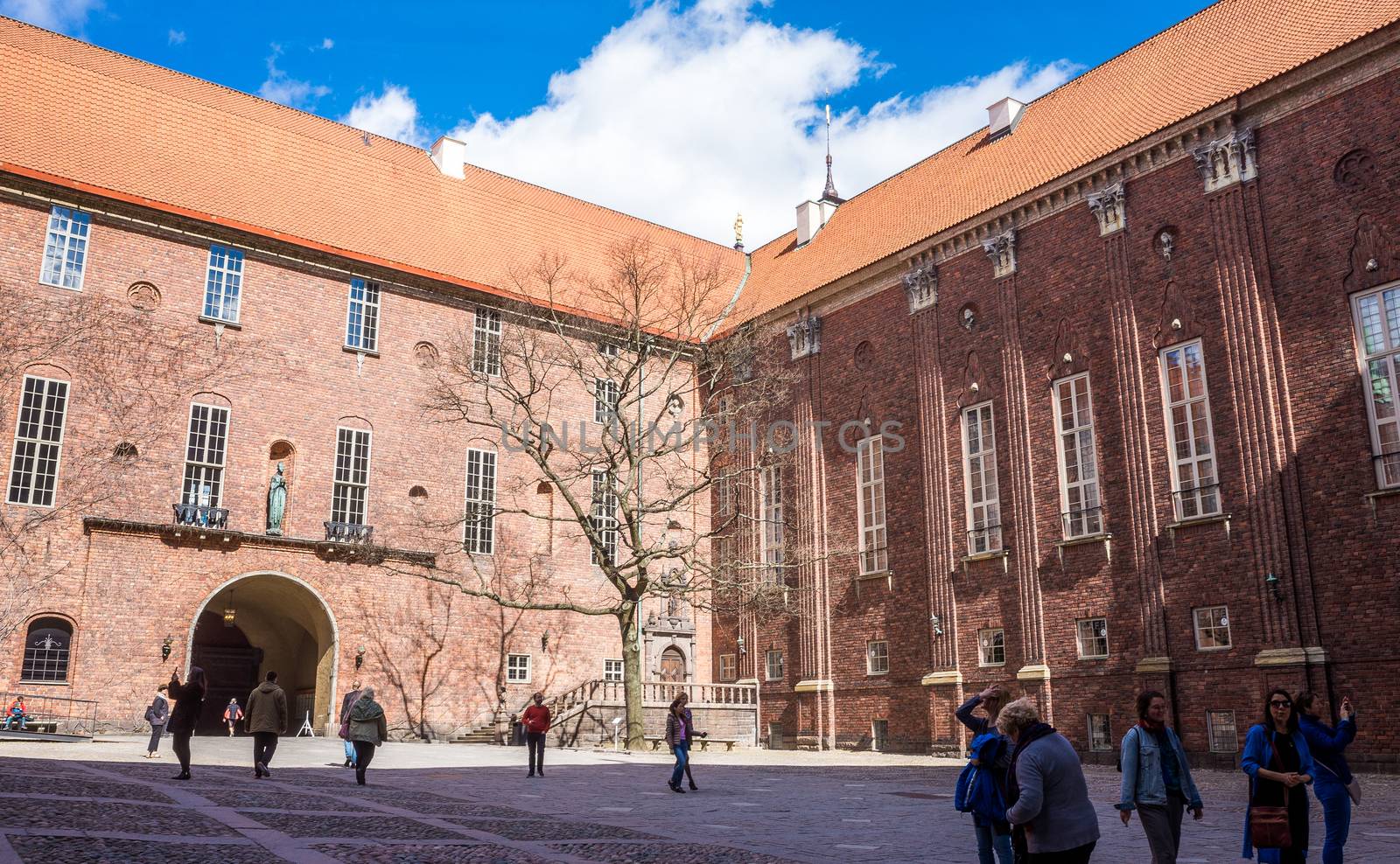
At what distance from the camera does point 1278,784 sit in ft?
23.4

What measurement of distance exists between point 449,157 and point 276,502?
1392 cm

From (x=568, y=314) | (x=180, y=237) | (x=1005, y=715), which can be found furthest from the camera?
(x=568, y=314)

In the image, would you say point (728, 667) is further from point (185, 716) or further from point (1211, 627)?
point (185, 716)

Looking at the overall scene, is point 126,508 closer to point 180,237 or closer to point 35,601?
point 35,601

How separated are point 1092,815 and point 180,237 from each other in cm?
2656

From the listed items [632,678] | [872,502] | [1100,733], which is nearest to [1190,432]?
[1100,733]

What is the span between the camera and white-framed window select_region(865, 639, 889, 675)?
28109 mm

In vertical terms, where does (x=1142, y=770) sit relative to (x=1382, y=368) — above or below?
below

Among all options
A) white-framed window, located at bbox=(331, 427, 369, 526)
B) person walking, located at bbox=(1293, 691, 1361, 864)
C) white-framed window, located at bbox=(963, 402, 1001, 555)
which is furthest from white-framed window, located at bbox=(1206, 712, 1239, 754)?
white-framed window, located at bbox=(331, 427, 369, 526)

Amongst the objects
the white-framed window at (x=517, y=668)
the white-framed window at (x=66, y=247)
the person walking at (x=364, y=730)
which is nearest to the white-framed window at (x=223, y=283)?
the white-framed window at (x=66, y=247)

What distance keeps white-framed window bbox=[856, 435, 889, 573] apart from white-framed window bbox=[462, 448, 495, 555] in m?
9.74

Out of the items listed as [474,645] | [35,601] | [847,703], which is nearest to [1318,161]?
[847,703]

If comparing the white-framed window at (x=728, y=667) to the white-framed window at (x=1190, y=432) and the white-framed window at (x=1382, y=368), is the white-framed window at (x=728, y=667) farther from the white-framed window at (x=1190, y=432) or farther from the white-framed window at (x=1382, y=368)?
the white-framed window at (x=1382, y=368)

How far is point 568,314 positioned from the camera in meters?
31.6
